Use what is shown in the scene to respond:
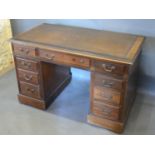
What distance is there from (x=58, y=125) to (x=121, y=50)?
97cm

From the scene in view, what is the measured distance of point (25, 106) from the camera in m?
2.42

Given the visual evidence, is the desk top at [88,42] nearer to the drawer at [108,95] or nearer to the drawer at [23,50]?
the drawer at [23,50]

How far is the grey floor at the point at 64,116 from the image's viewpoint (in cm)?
208

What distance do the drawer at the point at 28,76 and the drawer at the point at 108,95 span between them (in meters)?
0.65

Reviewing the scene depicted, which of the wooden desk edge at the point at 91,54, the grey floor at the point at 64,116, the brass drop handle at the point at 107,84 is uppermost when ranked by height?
the wooden desk edge at the point at 91,54

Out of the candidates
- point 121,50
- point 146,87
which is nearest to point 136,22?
point 121,50

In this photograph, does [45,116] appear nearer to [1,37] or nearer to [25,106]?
[25,106]

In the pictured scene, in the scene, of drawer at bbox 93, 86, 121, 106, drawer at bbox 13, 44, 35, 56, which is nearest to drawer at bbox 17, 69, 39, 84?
drawer at bbox 13, 44, 35, 56

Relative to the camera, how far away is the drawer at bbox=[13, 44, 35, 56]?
205 cm

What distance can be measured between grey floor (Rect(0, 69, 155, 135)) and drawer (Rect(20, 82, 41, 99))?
0.17m

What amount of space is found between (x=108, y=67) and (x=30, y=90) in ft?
3.17

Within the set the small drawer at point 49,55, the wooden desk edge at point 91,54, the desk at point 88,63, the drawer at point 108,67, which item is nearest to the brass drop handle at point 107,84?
the desk at point 88,63

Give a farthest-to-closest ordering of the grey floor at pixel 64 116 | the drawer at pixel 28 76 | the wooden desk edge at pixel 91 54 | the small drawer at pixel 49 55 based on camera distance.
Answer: the drawer at pixel 28 76 → the grey floor at pixel 64 116 → the small drawer at pixel 49 55 → the wooden desk edge at pixel 91 54

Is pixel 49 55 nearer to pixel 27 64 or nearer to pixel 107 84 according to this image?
pixel 27 64
